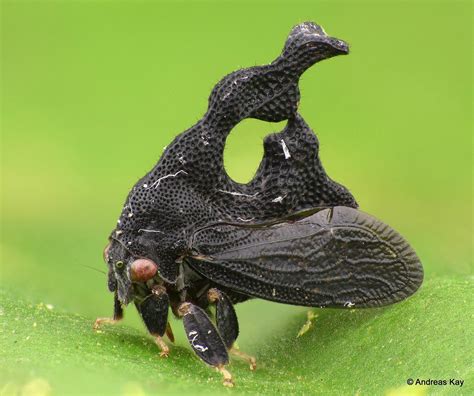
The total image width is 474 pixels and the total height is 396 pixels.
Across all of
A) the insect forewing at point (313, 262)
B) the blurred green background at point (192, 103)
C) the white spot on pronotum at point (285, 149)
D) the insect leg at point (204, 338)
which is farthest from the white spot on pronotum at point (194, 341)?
the blurred green background at point (192, 103)

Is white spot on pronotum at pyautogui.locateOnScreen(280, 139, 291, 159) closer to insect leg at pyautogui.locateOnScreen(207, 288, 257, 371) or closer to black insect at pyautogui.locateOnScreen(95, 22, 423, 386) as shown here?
black insect at pyautogui.locateOnScreen(95, 22, 423, 386)

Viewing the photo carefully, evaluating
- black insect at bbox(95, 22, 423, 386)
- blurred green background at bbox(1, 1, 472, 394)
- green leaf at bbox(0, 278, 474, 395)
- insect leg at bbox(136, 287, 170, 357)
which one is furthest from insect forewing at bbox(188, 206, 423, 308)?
blurred green background at bbox(1, 1, 472, 394)

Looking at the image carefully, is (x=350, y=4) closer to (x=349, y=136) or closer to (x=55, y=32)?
(x=349, y=136)

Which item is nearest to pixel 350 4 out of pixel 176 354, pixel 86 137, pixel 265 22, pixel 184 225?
pixel 265 22

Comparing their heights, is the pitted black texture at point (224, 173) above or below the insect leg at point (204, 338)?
above

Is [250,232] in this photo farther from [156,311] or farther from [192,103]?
[192,103]

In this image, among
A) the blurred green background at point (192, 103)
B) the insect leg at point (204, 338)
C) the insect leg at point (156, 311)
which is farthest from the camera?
the blurred green background at point (192, 103)

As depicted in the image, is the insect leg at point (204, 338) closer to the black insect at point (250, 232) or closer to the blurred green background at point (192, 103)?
the black insect at point (250, 232)

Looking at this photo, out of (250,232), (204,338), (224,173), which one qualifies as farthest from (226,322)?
(224,173)
